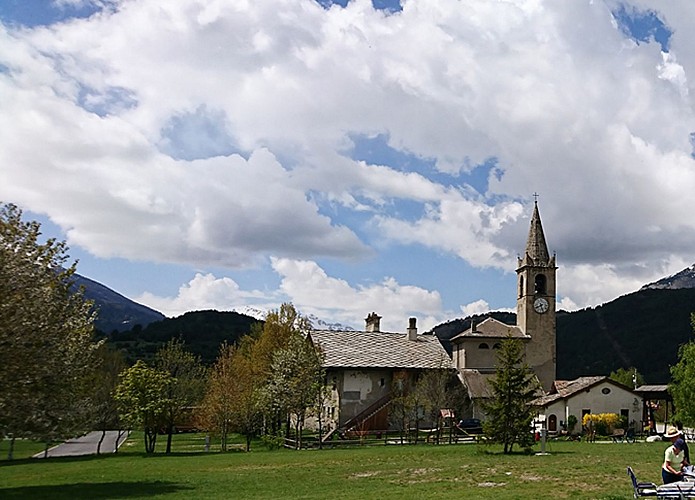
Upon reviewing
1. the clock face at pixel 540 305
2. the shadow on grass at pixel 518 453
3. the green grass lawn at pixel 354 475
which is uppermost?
the clock face at pixel 540 305

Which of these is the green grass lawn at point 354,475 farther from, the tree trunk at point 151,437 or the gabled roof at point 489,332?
the gabled roof at point 489,332

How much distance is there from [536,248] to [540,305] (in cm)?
579

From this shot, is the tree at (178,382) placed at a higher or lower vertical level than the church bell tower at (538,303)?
lower

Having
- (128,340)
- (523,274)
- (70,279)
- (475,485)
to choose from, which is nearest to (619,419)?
(523,274)

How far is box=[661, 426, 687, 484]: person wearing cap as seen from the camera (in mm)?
16281

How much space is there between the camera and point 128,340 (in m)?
170

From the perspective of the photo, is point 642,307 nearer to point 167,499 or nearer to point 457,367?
point 457,367

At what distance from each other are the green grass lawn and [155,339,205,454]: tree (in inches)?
183

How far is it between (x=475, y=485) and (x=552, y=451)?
16.1 m

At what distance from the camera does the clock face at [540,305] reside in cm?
7412

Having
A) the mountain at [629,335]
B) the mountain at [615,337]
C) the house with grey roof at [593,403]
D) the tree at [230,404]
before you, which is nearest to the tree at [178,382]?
the tree at [230,404]

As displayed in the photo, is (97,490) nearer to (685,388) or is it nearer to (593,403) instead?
(685,388)

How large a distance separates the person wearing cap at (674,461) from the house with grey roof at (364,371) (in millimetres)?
43017

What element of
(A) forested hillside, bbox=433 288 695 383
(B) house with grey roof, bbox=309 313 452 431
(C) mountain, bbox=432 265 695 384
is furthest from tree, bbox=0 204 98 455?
(A) forested hillside, bbox=433 288 695 383
